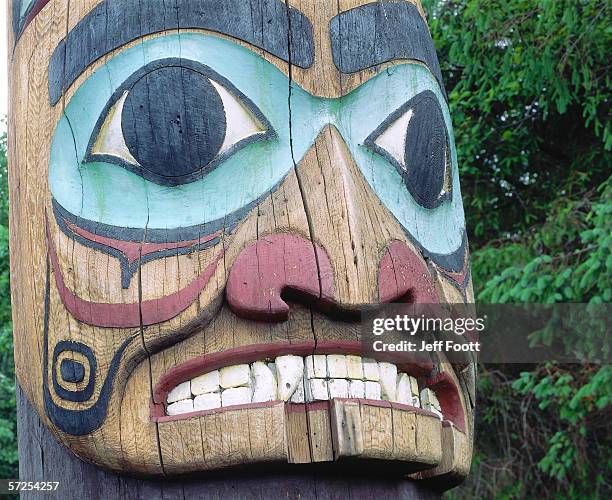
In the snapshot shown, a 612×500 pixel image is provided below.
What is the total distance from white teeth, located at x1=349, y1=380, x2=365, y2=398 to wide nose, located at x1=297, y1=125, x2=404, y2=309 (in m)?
0.21

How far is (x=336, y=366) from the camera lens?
2.57 metres

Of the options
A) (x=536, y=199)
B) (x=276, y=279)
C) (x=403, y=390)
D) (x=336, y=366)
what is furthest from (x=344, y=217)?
(x=536, y=199)

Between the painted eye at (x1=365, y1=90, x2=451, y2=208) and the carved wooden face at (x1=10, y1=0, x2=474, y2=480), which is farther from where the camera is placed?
the painted eye at (x1=365, y1=90, x2=451, y2=208)

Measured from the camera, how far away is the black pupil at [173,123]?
8.86 ft

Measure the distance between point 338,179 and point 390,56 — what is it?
545 mm

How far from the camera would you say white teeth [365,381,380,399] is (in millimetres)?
2566

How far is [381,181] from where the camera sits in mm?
2838

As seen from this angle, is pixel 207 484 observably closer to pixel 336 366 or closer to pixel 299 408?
pixel 299 408

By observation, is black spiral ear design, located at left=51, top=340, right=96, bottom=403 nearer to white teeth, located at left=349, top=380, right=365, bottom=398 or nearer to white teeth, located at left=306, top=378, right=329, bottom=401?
white teeth, located at left=306, top=378, right=329, bottom=401

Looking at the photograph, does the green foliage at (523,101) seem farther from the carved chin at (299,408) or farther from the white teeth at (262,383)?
the white teeth at (262,383)

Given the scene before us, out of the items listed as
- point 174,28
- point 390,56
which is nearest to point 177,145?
point 174,28

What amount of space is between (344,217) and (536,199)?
5.46 m

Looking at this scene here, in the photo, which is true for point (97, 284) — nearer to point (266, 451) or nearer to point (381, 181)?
point (266, 451)

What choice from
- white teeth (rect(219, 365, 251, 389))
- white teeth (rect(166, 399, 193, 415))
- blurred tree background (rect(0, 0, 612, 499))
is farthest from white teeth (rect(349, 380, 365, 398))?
blurred tree background (rect(0, 0, 612, 499))
